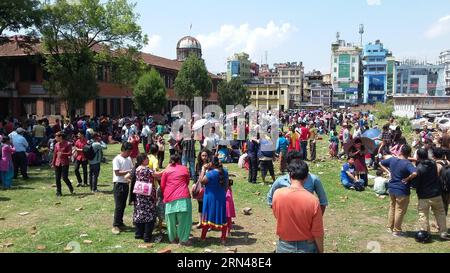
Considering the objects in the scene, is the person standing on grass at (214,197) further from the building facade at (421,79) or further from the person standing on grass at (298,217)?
the building facade at (421,79)

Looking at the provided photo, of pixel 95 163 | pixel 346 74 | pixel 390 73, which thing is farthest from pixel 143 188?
pixel 390 73

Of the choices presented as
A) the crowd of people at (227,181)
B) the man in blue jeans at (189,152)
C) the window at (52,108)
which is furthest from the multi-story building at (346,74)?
the man in blue jeans at (189,152)

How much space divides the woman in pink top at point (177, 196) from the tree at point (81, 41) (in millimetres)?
20629

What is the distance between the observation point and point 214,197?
7375mm

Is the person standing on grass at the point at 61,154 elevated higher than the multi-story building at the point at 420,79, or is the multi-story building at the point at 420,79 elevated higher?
the multi-story building at the point at 420,79

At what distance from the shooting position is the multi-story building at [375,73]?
10625 cm

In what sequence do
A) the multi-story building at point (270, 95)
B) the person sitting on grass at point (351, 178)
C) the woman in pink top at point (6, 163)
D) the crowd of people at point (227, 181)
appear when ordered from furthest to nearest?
1. the multi-story building at point (270, 95)
2. the person sitting on grass at point (351, 178)
3. the woman in pink top at point (6, 163)
4. the crowd of people at point (227, 181)

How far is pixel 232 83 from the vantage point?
65.9 m

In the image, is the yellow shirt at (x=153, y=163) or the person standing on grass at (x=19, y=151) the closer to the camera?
the yellow shirt at (x=153, y=163)

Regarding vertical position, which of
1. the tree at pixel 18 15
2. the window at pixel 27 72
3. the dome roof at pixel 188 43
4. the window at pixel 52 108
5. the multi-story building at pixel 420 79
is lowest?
the window at pixel 52 108
